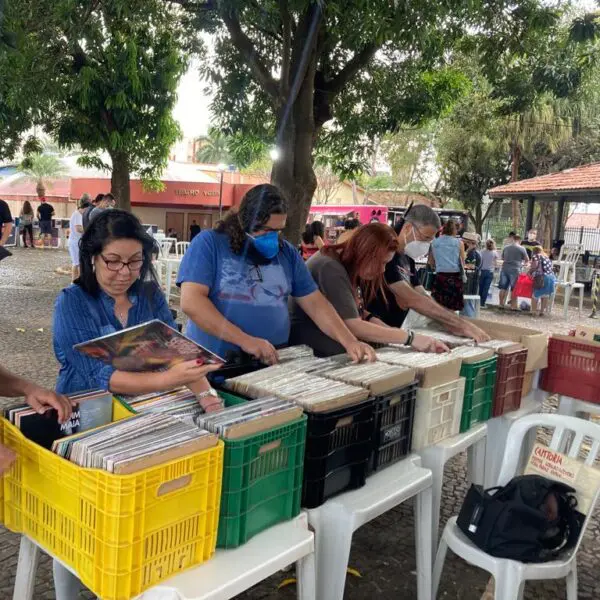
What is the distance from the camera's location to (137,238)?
2207 millimetres

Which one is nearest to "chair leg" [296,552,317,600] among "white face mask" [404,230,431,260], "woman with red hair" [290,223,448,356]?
"woman with red hair" [290,223,448,356]

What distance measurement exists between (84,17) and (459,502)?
5.62 metres

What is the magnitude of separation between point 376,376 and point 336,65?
22.0 feet

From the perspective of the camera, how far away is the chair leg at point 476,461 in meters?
3.15

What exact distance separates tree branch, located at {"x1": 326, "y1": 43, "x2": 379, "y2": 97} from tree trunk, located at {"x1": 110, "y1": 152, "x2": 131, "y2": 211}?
234 inches

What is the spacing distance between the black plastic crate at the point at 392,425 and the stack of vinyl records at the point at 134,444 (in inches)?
31.3

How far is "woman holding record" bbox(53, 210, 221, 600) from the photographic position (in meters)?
1.97

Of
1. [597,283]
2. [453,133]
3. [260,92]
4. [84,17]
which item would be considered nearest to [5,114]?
[260,92]

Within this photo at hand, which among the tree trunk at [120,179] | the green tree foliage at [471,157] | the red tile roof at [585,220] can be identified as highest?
the green tree foliage at [471,157]

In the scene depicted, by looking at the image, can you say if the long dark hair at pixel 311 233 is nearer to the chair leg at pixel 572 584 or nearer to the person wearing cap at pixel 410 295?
the person wearing cap at pixel 410 295

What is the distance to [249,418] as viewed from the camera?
68.8 inches

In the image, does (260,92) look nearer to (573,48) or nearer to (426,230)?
(573,48)

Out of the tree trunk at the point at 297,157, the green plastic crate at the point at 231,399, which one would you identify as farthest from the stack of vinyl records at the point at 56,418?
the tree trunk at the point at 297,157

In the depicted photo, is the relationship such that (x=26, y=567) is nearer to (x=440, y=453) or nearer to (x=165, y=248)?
(x=440, y=453)
